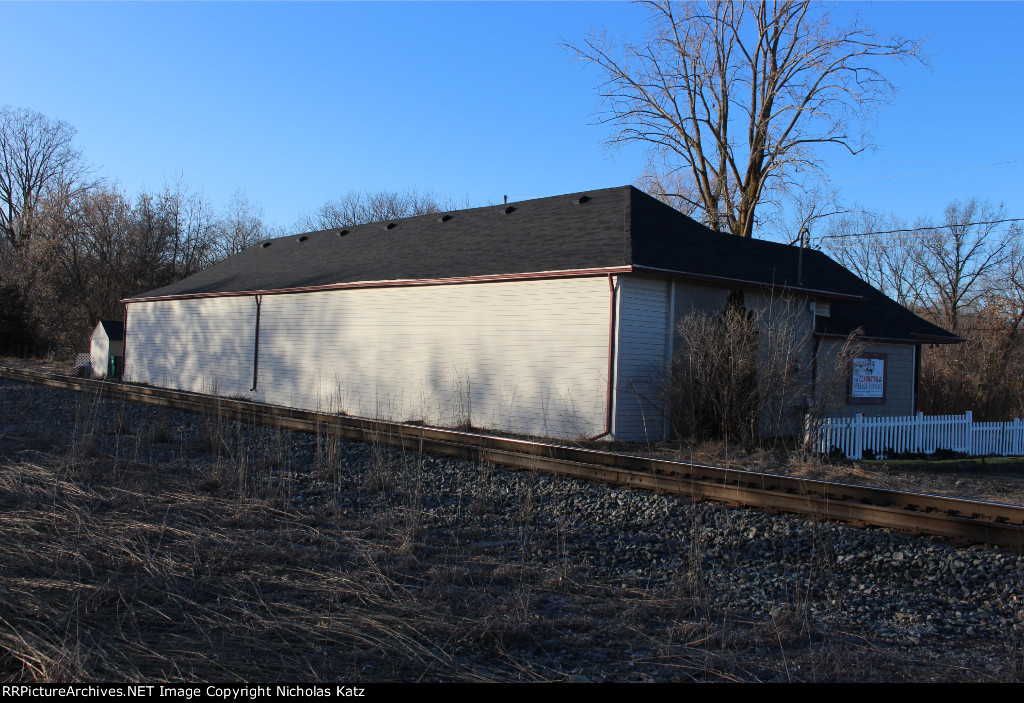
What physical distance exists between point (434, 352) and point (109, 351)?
19.5m

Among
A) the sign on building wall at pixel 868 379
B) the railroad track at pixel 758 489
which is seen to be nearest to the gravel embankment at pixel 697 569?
the railroad track at pixel 758 489

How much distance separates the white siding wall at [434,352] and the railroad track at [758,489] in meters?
2.63

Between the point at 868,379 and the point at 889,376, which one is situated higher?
the point at 889,376

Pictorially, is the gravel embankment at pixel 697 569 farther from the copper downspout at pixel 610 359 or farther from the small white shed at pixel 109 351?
the small white shed at pixel 109 351

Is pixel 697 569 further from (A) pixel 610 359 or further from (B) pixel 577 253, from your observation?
(B) pixel 577 253

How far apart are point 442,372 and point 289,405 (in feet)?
19.7

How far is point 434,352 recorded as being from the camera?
17.8 metres

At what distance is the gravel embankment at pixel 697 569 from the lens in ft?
14.5

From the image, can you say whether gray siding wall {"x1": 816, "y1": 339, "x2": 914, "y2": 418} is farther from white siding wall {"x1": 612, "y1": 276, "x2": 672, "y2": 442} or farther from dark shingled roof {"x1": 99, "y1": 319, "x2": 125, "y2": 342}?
dark shingled roof {"x1": 99, "y1": 319, "x2": 125, "y2": 342}

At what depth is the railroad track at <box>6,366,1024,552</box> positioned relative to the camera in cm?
713

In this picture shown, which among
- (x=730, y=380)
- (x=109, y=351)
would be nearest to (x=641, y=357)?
(x=730, y=380)

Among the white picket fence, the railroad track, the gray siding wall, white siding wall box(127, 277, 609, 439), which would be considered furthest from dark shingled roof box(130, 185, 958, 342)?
the railroad track
